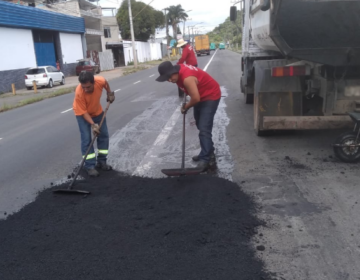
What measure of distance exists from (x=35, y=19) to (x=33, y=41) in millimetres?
1594

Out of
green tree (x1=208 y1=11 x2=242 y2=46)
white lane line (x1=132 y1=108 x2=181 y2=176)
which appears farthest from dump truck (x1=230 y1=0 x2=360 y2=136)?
green tree (x1=208 y1=11 x2=242 y2=46)

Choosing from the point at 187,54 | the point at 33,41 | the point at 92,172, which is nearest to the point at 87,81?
the point at 92,172

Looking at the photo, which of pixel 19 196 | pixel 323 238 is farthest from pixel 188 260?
pixel 19 196

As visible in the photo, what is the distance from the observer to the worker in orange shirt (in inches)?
212

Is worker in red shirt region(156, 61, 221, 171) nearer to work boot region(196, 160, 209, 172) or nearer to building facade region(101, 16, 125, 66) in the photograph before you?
work boot region(196, 160, 209, 172)

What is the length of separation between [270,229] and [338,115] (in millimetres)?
2815

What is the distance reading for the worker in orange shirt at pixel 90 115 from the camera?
5.39 metres

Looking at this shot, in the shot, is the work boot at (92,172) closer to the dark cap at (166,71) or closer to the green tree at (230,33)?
the dark cap at (166,71)

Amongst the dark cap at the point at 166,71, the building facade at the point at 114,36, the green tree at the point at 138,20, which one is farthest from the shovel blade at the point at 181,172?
the green tree at the point at 138,20

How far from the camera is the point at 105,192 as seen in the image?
4.87 metres

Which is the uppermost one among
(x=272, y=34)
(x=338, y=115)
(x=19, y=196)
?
(x=272, y=34)

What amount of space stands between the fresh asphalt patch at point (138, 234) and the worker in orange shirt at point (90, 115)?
0.74 metres

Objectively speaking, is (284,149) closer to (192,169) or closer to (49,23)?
(192,169)

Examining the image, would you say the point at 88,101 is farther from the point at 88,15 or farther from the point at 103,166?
the point at 88,15
